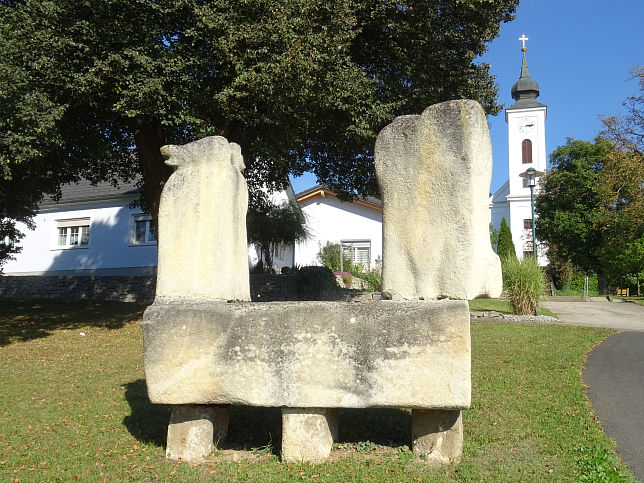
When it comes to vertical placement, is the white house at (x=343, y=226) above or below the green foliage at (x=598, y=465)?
above

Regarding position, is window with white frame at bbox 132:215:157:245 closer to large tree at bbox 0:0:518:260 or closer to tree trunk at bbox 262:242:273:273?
tree trunk at bbox 262:242:273:273

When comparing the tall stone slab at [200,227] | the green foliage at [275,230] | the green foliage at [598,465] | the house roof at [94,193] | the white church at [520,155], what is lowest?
the green foliage at [598,465]

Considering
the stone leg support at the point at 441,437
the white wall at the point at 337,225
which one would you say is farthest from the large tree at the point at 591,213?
the stone leg support at the point at 441,437

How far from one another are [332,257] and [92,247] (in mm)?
11937

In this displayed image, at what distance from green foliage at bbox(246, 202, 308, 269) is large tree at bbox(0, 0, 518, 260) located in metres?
→ 9.86

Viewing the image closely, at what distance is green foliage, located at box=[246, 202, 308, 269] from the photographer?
23.0m

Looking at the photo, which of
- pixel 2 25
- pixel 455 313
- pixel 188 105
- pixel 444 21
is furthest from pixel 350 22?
pixel 455 313

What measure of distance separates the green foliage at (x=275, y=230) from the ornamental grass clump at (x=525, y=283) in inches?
417

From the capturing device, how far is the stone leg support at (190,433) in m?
4.60

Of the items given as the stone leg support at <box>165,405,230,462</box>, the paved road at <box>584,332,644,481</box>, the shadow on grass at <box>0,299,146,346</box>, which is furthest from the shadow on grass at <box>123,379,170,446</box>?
the shadow on grass at <box>0,299,146,346</box>

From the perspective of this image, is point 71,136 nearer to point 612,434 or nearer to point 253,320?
point 253,320

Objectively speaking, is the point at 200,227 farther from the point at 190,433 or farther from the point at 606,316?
the point at 606,316

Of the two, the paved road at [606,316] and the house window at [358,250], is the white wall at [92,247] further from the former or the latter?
the paved road at [606,316]

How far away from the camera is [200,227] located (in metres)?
4.79
